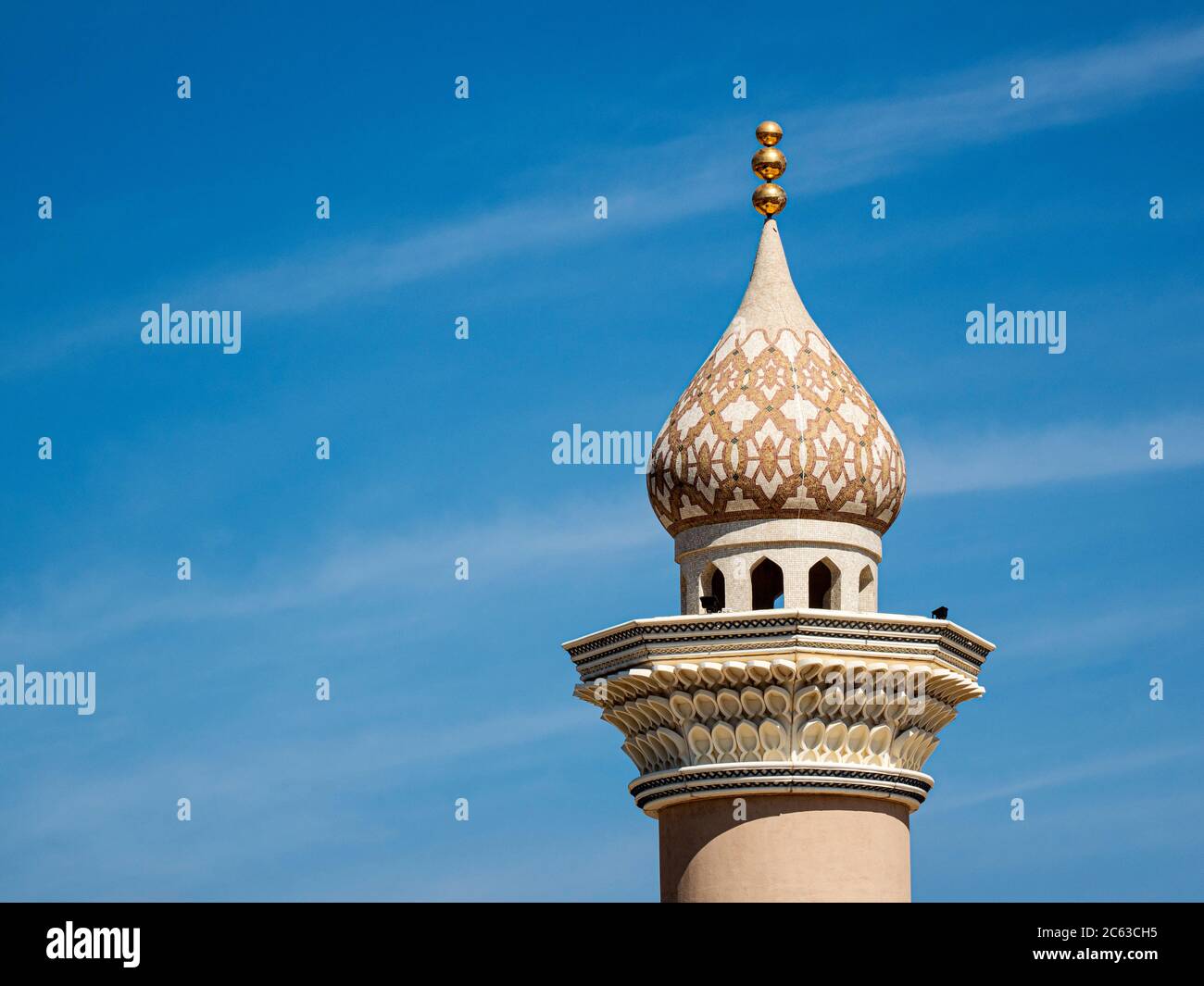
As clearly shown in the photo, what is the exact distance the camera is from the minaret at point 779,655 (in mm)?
27344

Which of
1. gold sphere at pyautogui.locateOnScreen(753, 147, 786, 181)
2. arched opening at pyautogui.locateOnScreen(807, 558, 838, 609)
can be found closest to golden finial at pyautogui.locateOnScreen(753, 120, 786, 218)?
gold sphere at pyautogui.locateOnScreen(753, 147, 786, 181)

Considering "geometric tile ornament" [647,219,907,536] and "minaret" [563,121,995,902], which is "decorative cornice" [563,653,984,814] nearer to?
"minaret" [563,121,995,902]

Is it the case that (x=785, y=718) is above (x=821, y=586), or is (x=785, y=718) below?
below

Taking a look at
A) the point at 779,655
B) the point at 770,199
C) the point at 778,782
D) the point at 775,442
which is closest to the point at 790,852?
the point at 778,782

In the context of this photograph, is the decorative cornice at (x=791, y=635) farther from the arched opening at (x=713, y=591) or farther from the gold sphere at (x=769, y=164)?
the gold sphere at (x=769, y=164)

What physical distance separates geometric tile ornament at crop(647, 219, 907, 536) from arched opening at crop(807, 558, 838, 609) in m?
0.50

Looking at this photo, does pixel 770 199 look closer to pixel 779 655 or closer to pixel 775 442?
pixel 775 442

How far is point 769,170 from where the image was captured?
29.5 meters

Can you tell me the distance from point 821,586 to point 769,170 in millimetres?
4023

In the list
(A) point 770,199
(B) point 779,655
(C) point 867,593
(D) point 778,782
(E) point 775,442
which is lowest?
(D) point 778,782

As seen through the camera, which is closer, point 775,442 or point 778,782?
point 778,782

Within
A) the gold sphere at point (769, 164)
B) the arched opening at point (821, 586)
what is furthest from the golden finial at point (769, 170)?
the arched opening at point (821, 586)
